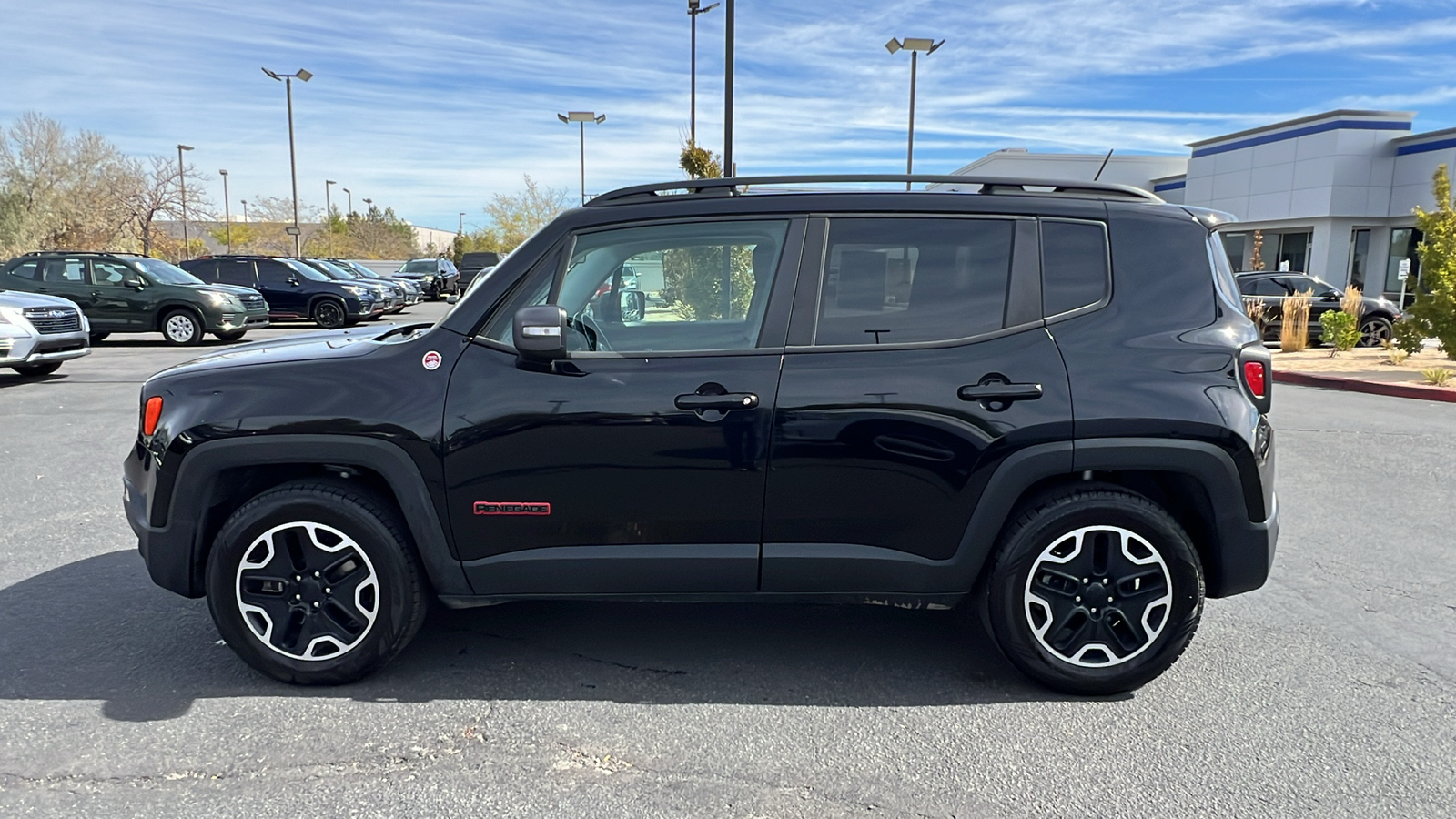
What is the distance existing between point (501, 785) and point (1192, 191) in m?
40.7

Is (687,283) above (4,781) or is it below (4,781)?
above

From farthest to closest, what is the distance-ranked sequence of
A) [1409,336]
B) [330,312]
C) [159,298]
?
→ [330,312] < [159,298] < [1409,336]

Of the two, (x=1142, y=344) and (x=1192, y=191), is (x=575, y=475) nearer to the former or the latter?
(x=1142, y=344)

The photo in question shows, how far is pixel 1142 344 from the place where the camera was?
334 cm

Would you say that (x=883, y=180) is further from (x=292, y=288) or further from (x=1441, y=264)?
(x=292, y=288)

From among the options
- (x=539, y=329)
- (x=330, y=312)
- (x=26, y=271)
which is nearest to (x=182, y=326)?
(x=26, y=271)

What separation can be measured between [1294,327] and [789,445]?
16.8m

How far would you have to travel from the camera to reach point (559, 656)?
12.3 ft

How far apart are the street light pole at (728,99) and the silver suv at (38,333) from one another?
30.3 ft

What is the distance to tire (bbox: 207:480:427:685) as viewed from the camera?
3352mm

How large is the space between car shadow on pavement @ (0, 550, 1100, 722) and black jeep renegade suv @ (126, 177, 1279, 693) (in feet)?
0.81

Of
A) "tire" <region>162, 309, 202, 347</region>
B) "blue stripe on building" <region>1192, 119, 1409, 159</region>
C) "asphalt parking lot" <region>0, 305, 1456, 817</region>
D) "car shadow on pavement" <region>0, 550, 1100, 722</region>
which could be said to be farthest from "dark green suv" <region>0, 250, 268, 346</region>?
"blue stripe on building" <region>1192, 119, 1409, 159</region>

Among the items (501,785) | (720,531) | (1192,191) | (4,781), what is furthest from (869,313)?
(1192,191)

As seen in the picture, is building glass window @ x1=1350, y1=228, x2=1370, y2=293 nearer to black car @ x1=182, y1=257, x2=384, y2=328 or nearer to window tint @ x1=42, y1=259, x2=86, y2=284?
black car @ x1=182, y1=257, x2=384, y2=328
